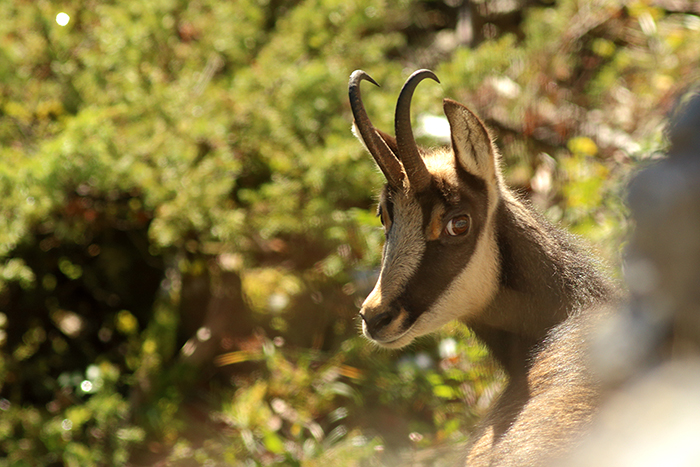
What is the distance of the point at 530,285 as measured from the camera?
96.2 inches

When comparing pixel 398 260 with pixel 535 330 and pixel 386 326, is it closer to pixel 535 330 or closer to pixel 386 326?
pixel 386 326

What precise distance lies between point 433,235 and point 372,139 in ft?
1.47

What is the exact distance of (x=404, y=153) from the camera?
2.35m

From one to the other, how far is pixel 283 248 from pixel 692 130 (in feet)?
12.7

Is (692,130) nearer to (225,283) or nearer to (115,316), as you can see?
(225,283)

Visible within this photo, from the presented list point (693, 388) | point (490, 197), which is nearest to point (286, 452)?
point (490, 197)

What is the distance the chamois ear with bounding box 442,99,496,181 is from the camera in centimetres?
229

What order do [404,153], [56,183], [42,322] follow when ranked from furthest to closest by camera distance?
[42,322], [56,183], [404,153]

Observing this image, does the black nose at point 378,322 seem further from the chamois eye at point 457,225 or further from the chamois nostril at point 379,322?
the chamois eye at point 457,225

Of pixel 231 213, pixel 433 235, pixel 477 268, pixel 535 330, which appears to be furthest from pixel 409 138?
pixel 231 213

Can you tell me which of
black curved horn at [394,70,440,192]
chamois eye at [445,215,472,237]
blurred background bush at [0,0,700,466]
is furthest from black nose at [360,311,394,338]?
blurred background bush at [0,0,700,466]

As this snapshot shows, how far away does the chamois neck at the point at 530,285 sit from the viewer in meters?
2.41

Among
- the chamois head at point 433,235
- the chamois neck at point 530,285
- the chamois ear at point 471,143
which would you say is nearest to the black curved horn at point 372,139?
Result: the chamois head at point 433,235

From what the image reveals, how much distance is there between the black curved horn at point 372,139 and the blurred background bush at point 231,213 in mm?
1343
